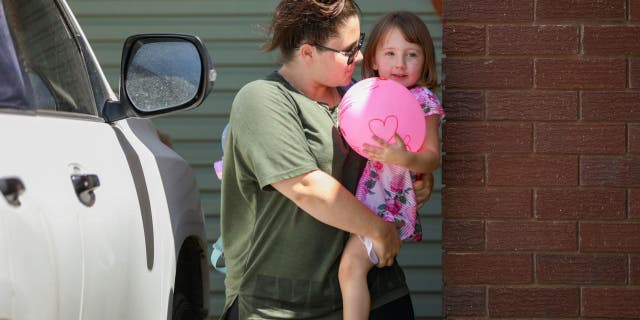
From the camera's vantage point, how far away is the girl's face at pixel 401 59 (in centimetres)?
416

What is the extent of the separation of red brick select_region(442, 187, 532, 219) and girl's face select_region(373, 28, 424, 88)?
1.51 ft

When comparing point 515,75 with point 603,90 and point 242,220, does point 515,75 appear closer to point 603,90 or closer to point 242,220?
point 603,90

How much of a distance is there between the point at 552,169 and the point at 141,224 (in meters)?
1.82

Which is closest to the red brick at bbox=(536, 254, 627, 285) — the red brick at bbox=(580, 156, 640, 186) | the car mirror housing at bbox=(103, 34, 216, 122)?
the red brick at bbox=(580, 156, 640, 186)

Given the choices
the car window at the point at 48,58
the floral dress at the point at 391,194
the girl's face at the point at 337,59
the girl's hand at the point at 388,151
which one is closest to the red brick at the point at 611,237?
the floral dress at the point at 391,194

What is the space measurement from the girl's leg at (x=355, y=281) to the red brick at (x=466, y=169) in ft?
2.85

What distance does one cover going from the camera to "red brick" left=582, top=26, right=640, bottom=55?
14.0 ft

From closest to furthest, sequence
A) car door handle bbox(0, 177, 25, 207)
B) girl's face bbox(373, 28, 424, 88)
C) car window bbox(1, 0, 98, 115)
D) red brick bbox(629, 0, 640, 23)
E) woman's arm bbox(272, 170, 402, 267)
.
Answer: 1. car door handle bbox(0, 177, 25, 207)
2. car window bbox(1, 0, 98, 115)
3. woman's arm bbox(272, 170, 402, 267)
4. girl's face bbox(373, 28, 424, 88)
5. red brick bbox(629, 0, 640, 23)

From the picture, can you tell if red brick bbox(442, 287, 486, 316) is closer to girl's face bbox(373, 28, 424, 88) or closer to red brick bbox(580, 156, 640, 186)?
red brick bbox(580, 156, 640, 186)

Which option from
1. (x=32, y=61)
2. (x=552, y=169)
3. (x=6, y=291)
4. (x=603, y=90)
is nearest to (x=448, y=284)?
(x=552, y=169)

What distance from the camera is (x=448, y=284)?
4348mm

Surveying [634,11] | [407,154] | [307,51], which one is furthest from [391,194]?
[634,11]

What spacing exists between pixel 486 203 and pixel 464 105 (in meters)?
0.37

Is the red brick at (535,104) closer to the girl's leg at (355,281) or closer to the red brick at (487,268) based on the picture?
the red brick at (487,268)
